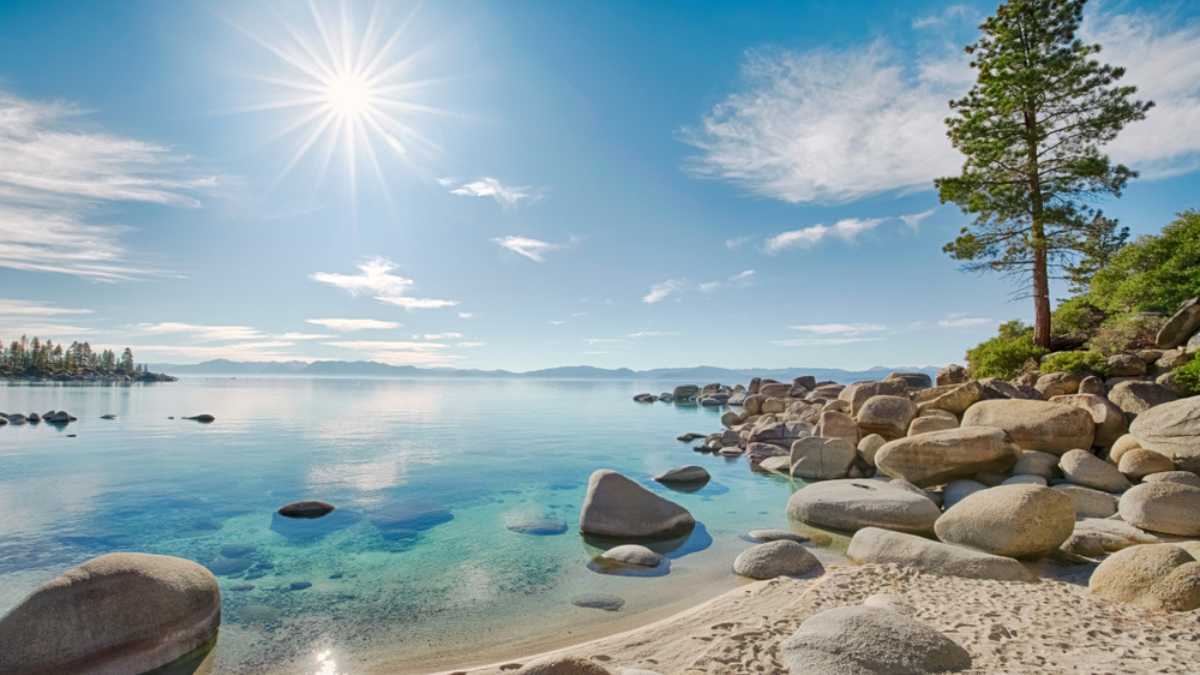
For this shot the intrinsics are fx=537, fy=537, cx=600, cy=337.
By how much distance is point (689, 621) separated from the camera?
7301 millimetres

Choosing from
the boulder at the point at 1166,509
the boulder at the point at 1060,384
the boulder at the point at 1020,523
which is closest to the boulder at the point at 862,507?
the boulder at the point at 1020,523

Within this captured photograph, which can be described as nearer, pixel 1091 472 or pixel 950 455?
pixel 1091 472

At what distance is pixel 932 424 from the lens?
1605 centimetres

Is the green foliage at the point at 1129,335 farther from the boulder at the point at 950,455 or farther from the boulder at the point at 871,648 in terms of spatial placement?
the boulder at the point at 871,648

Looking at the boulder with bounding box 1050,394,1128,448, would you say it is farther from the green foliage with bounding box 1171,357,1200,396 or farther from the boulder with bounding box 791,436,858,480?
the boulder with bounding box 791,436,858,480

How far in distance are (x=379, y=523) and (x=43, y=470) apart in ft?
55.4

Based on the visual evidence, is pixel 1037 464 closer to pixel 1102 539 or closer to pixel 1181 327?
pixel 1102 539

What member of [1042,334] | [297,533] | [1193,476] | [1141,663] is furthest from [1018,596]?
[1042,334]

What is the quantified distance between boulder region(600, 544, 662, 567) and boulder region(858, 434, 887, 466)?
30.5 feet

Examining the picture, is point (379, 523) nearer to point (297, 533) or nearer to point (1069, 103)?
point (297, 533)

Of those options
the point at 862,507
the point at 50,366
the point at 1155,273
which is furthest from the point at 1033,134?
the point at 50,366

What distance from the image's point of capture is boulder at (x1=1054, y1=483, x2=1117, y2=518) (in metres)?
11.1

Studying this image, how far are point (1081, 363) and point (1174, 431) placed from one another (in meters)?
5.50

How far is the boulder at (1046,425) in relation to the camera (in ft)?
44.4
